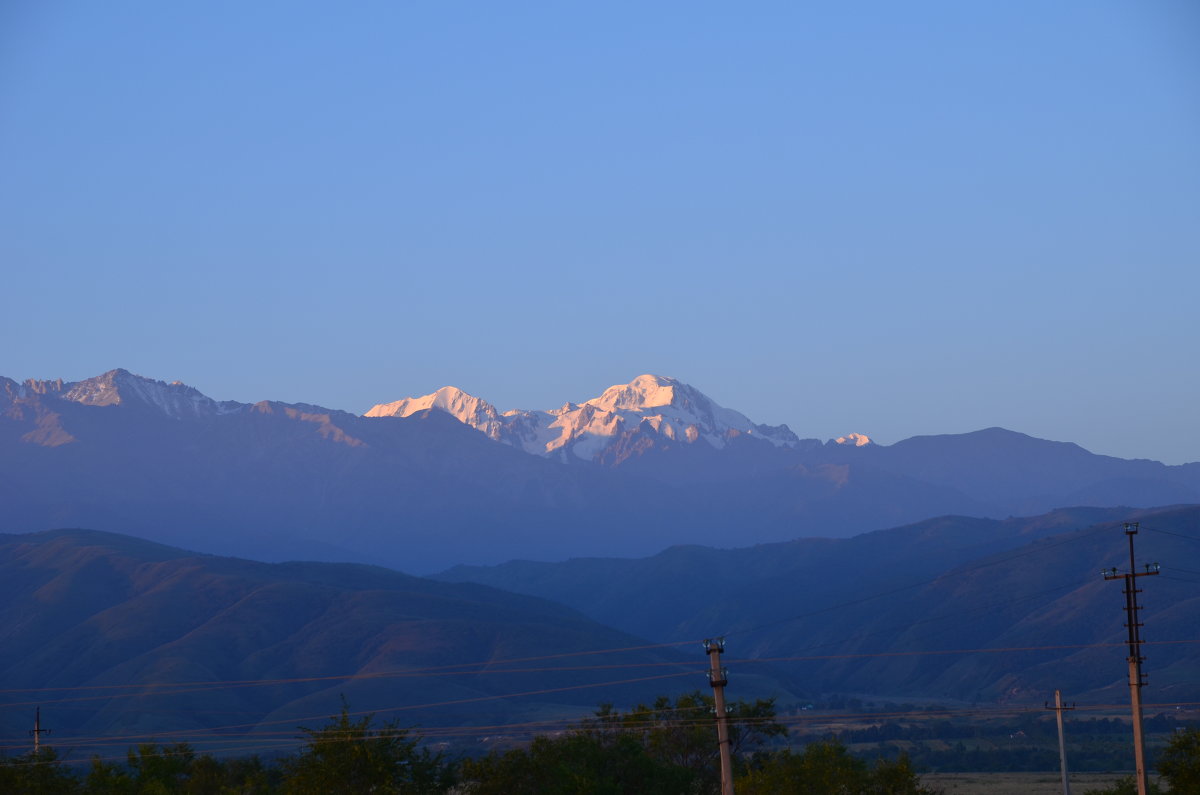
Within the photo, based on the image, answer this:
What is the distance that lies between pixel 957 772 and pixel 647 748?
70556 mm

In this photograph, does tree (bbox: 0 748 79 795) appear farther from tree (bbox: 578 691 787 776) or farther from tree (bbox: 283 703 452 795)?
tree (bbox: 578 691 787 776)

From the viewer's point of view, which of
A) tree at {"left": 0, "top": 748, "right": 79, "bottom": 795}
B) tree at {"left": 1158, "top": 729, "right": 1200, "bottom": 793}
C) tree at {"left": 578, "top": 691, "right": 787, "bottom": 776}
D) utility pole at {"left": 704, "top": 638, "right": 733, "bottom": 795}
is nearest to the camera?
utility pole at {"left": 704, "top": 638, "right": 733, "bottom": 795}

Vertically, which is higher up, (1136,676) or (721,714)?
(721,714)

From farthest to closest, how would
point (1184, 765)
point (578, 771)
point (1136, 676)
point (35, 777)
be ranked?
1. point (578, 771)
2. point (35, 777)
3. point (1184, 765)
4. point (1136, 676)

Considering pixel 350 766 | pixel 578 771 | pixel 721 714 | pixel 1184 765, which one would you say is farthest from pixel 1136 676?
pixel 350 766

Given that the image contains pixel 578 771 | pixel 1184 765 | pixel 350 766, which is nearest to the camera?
pixel 1184 765

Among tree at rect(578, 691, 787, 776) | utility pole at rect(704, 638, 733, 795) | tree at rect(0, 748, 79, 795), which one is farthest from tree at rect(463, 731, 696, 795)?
utility pole at rect(704, 638, 733, 795)

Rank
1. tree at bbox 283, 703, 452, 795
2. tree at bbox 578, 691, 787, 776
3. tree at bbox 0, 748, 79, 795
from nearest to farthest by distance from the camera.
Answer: tree at bbox 0, 748, 79, 795
tree at bbox 283, 703, 452, 795
tree at bbox 578, 691, 787, 776

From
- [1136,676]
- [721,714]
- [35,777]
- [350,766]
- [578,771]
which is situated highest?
[721,714]

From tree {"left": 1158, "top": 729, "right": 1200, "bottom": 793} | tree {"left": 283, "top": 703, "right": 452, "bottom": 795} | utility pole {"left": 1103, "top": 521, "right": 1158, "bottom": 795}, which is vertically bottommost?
tree {"left": 1158, "top": 729, "right": 1200, "bottom": 793}

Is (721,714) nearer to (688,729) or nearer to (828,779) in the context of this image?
(828,779)

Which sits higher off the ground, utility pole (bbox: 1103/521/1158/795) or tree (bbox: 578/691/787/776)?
utility pole (bbox: 1103/521/1158/795)

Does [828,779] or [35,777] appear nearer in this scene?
[35,777]

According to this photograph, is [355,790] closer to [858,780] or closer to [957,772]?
[858,780]
